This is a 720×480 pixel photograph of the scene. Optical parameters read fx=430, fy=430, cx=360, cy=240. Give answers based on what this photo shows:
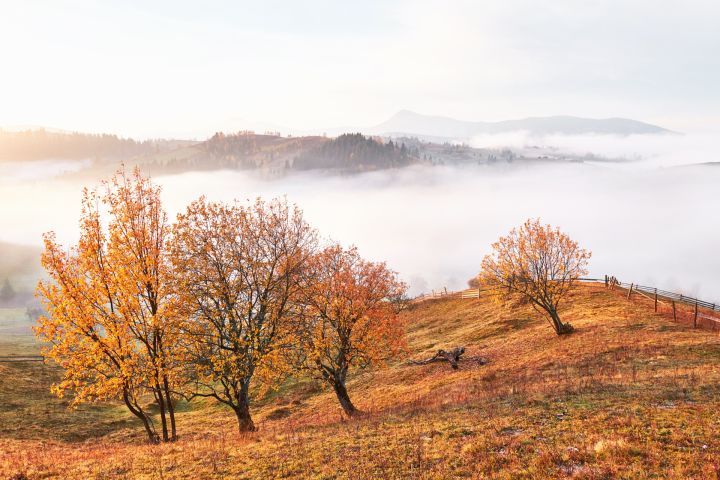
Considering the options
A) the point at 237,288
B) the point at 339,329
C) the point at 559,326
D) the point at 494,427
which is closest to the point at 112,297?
the point at 237,288

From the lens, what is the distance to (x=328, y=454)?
19125 millimetres

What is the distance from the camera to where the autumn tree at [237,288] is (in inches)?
1118

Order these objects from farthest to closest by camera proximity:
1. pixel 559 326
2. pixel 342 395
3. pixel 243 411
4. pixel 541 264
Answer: pixel 541 264
pixel 559 326
pixel 342 395
pixel 243 411

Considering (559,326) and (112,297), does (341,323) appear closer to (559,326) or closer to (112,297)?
(112,297)

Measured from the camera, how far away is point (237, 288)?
2995cm

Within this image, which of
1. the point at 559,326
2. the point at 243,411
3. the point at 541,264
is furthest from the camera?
the point at 541,264

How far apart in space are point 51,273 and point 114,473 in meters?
12.1

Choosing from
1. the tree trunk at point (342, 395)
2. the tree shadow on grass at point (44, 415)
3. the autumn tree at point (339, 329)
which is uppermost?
the autumn tree at point (339, 329)

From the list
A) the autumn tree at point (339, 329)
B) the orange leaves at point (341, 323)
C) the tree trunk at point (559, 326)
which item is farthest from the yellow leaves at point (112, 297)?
the tree trunk at point (559, 326)

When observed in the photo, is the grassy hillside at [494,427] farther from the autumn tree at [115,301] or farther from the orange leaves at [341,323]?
the orange leaves at [341,323]

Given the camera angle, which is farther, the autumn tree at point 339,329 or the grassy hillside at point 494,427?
the autumn tree at point 339,329

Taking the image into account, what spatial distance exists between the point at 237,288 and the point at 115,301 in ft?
24.3

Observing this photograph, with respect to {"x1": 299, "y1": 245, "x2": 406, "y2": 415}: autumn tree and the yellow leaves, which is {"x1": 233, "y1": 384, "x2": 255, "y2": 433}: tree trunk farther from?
the yellow leaves

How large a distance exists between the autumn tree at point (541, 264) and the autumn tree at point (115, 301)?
120 ft
